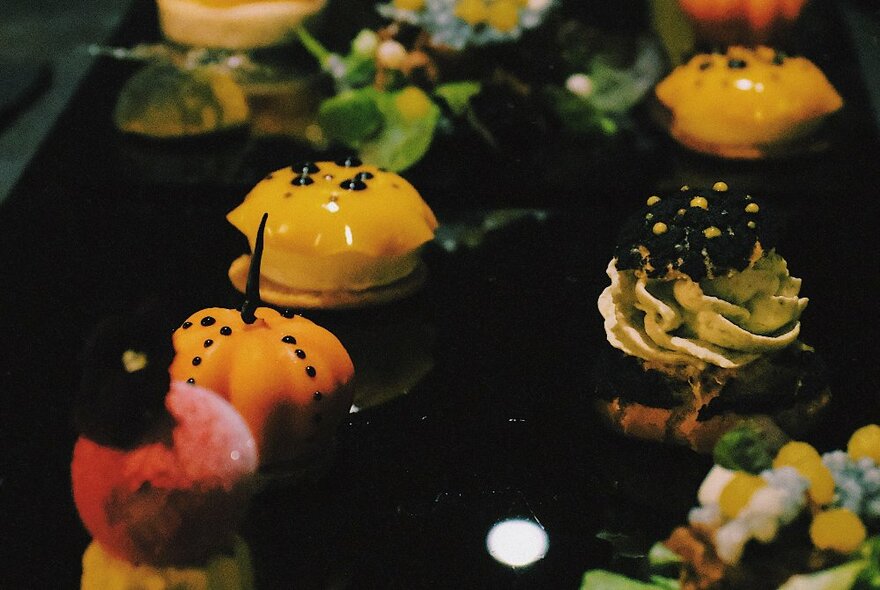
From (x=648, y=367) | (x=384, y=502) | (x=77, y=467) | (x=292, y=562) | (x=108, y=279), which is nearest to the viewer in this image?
(x=77, y=467)

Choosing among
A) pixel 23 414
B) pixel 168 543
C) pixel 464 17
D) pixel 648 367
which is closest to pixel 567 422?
pixel 648 367

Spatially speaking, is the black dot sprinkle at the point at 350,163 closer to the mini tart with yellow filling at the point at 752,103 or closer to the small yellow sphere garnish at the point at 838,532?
the mini tart with yellow filling at the point at 752,103

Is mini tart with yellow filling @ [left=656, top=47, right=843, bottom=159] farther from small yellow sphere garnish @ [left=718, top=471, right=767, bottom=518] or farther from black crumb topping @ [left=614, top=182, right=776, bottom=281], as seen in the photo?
small yellow sphere garnish @ [left=718, top=471, right=767, bottom=518]

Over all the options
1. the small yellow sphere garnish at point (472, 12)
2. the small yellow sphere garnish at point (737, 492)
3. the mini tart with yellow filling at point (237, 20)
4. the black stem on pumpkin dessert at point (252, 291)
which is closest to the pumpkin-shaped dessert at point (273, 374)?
the black stem on pumpkin dessert at point (252, 291)

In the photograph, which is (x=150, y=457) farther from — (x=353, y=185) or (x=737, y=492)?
(x=353, y=185)

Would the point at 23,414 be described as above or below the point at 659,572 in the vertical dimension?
below

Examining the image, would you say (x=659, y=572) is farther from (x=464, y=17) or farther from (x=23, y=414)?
(x=464, y=17)
